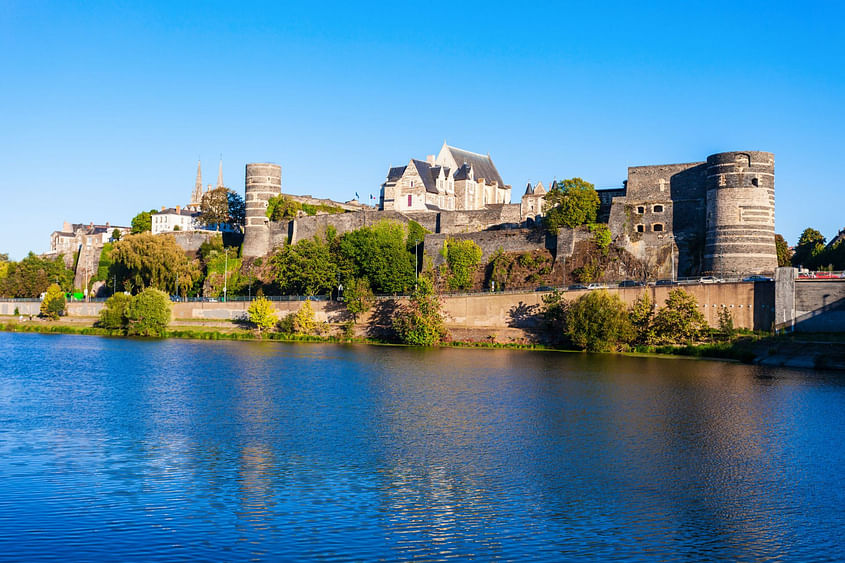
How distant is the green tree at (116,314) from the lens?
223 ft

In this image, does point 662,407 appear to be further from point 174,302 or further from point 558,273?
point 174,302

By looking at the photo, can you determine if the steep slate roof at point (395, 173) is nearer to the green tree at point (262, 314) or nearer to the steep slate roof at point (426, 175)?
the steep slate roof at point (426, 175)

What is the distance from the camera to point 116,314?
68062mm

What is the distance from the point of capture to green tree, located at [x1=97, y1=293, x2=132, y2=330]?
68062 mm

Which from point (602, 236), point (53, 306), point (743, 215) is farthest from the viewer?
point (53, 306)

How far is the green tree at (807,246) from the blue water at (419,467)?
3758 cm

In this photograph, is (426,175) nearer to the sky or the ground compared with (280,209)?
nearer to the sky

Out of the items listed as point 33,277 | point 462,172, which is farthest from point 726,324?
point 33,277

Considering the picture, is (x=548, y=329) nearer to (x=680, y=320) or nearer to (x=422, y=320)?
(x=422, y=320)

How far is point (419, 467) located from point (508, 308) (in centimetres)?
3826

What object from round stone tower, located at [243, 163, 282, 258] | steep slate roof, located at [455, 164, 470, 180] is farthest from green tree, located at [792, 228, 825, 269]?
round stone tower, located at [243, 163, 282, 258]

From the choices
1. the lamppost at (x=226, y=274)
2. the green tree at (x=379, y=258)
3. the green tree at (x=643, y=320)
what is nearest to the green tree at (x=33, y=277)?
the lamppost at (x=226, y=274)

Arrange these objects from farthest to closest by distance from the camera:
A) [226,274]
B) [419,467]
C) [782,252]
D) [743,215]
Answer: [226,274] < [782,252] < [743,215] < [419,467]

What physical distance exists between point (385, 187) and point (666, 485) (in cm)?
6847
